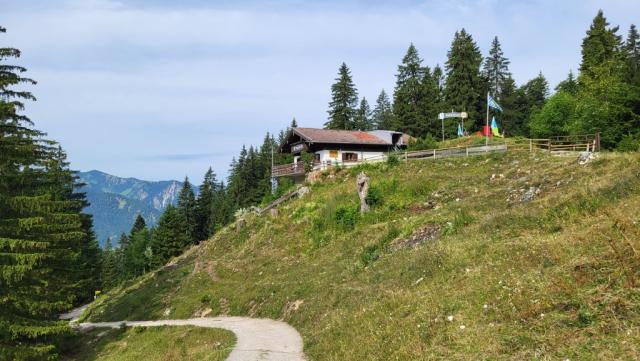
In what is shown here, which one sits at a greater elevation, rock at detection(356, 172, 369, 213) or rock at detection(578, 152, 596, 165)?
rock at detection(578, 152, 596, 165)

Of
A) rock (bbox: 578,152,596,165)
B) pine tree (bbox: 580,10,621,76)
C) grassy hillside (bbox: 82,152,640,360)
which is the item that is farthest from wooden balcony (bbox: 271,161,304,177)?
pine tree (bbox: 580,10,621,76)

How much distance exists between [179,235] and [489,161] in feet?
185

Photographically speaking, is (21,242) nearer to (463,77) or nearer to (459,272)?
(459,272)

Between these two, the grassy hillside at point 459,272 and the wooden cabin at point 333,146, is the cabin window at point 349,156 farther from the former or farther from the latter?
the grassy hillside at point 459,272

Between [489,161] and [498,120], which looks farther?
[498,120]

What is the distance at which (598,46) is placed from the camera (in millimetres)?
57281

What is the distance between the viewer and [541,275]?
9875mm

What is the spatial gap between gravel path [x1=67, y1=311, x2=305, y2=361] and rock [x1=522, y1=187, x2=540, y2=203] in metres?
13.4

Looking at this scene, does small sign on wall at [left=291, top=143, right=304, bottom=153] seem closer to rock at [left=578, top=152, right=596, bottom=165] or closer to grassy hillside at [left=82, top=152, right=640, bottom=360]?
grassy hillside at [left=82, top=152, right=640, bottom=360]

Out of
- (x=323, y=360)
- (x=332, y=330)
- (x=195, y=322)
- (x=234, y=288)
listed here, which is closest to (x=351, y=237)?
(x=234, y=288)

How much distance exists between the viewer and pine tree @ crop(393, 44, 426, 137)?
69562 millimetres

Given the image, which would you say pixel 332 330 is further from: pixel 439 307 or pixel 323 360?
pixel 439 307

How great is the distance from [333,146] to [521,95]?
5061cm

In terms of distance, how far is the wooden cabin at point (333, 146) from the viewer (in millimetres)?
51406
